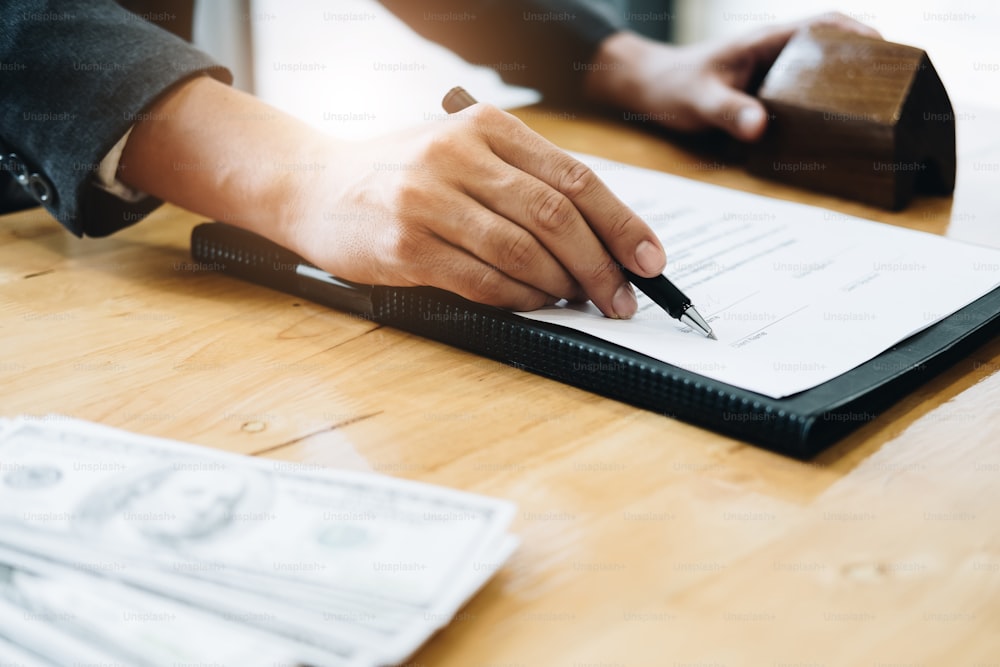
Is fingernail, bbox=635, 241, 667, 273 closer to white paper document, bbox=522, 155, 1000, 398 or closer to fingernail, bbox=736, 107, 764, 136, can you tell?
white paper document, bbox=522, 155, 1000, 398

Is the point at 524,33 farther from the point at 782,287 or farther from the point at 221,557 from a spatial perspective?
the point at 221,557

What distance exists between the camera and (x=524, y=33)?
151 cm

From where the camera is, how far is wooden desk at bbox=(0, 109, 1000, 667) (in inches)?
17.2

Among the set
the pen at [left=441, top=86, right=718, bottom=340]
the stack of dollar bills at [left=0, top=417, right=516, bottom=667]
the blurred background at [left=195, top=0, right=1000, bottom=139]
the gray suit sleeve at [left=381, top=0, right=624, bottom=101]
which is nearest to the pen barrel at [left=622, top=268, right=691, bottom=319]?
the pen at [left=441, top=86, right=718, bottom=340]

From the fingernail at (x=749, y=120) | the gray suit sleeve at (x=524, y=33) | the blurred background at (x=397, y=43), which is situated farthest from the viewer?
the blurred background at (x=397, y=43)

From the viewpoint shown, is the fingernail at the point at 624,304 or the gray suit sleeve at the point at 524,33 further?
the gray suit sleeve at the point at 524,33

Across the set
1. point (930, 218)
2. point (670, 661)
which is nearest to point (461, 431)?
point (670, 661)

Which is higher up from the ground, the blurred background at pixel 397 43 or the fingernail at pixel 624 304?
the fingernail at pixel 624 304

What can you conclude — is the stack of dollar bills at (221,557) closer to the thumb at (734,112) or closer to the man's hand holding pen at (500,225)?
the man's hand holding pen at (500,225)

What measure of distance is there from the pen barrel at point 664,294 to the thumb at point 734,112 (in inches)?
21.0

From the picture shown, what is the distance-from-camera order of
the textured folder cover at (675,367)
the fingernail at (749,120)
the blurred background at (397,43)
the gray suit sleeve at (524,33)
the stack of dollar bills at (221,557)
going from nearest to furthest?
the stack of dollar bills at (221,557)
the textured folder cover at (675,367)
the fingernail at (749,120)
the gray suit sleeve at (524,33)
the blurred background at (397,43)

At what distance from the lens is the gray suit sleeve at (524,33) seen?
58.1 inches

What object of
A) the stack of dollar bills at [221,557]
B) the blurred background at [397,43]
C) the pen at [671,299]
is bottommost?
the blurred background at [397,43]

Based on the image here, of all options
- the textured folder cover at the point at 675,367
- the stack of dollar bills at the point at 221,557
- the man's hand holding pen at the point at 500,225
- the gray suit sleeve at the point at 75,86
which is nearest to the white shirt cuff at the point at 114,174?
the gray suit sleeve at the point at 75,86
